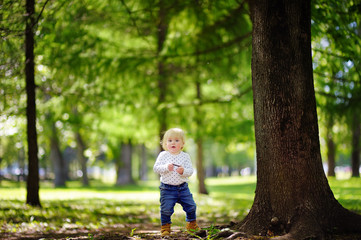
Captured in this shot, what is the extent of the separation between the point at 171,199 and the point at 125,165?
2400 centimetres

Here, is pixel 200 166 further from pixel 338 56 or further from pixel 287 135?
pixel 287 135

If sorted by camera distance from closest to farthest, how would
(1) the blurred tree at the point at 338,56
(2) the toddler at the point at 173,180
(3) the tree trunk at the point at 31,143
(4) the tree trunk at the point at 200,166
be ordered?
1. (2) the toddler at the point at 173,180
2. (1) the blurred tree at the point at 338,56
3. (3) the tree trunk at the point at 31,143
4. (4) the tree trunk at the point at 200,166

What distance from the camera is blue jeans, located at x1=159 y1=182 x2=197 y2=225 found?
493 cm

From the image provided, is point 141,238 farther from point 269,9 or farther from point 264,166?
point 269,9

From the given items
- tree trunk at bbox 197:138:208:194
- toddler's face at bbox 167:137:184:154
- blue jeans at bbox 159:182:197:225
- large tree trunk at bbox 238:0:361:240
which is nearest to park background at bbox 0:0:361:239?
toddler's face at bbox 167:137:184:154

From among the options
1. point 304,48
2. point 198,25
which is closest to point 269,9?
point 304,48

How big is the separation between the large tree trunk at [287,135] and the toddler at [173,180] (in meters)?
0.78

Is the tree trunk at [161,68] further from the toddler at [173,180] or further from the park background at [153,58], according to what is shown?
the toddler at [173,180]

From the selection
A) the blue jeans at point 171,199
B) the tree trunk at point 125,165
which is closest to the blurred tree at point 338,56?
the blue jeans at point 171,199

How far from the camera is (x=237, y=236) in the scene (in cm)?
431

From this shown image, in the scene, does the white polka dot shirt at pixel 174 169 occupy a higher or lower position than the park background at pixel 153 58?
lower

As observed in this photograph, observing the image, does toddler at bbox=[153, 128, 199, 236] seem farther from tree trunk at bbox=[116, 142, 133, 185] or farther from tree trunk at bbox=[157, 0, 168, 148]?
tree trunk at bbox=[116, 142, 133, 185]

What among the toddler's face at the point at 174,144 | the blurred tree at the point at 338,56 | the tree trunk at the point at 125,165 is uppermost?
the blurred tree at the point at 338,56

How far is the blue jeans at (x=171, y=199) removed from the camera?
4934 mm
